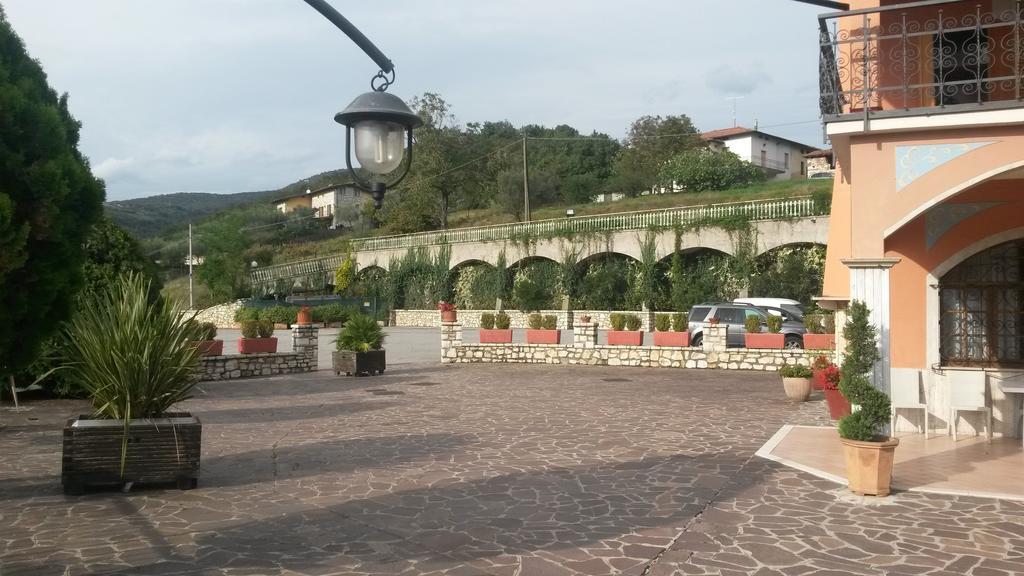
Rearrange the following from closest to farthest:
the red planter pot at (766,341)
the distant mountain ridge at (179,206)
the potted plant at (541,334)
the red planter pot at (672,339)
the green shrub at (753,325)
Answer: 1. the red planter pot at (766,341)
2. the green shrub at (753,325)
3. the red planter pot at (672,339)
4. the potted plant at (541,334)
5. the distant mountain ridge at (179,206)

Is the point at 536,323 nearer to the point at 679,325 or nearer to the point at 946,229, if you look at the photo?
the point at 679,325

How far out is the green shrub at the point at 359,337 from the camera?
58.6 ft

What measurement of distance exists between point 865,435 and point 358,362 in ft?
42.2

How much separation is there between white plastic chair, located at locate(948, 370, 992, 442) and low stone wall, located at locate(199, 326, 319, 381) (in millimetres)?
13643

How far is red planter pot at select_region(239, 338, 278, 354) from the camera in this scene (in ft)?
58.5

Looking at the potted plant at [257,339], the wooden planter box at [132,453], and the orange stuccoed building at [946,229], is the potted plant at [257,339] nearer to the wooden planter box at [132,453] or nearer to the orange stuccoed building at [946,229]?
the wooden planter box at [132,453]

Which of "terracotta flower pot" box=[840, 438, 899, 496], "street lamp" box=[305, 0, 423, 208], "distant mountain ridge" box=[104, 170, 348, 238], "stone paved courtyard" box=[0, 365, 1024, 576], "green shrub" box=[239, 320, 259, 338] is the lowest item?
"stone paved courtyard" box=[0, 365, 1024, 576]

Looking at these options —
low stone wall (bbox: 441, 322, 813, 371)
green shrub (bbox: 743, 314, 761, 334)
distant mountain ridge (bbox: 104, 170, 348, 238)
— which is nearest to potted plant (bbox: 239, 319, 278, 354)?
low stone wall (bbox: 441, 322, 813, 371)

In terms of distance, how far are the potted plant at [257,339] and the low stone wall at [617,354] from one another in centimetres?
458

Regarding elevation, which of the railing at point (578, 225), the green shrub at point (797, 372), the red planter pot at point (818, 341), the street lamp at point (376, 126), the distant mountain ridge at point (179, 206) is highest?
the distant mountain ridge at point (179, 206)

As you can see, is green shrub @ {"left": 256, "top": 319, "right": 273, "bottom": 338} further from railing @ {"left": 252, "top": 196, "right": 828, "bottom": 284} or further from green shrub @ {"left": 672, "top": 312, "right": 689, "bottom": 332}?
railing @ {"left": 252, "top": 196, "right": 828, "bottom": 284}

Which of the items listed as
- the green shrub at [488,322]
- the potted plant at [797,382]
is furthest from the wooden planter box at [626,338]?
the potted plant at [797,382]

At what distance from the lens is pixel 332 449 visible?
903cm

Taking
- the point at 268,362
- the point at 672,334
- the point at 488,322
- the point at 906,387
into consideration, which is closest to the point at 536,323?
the point at 488,322
